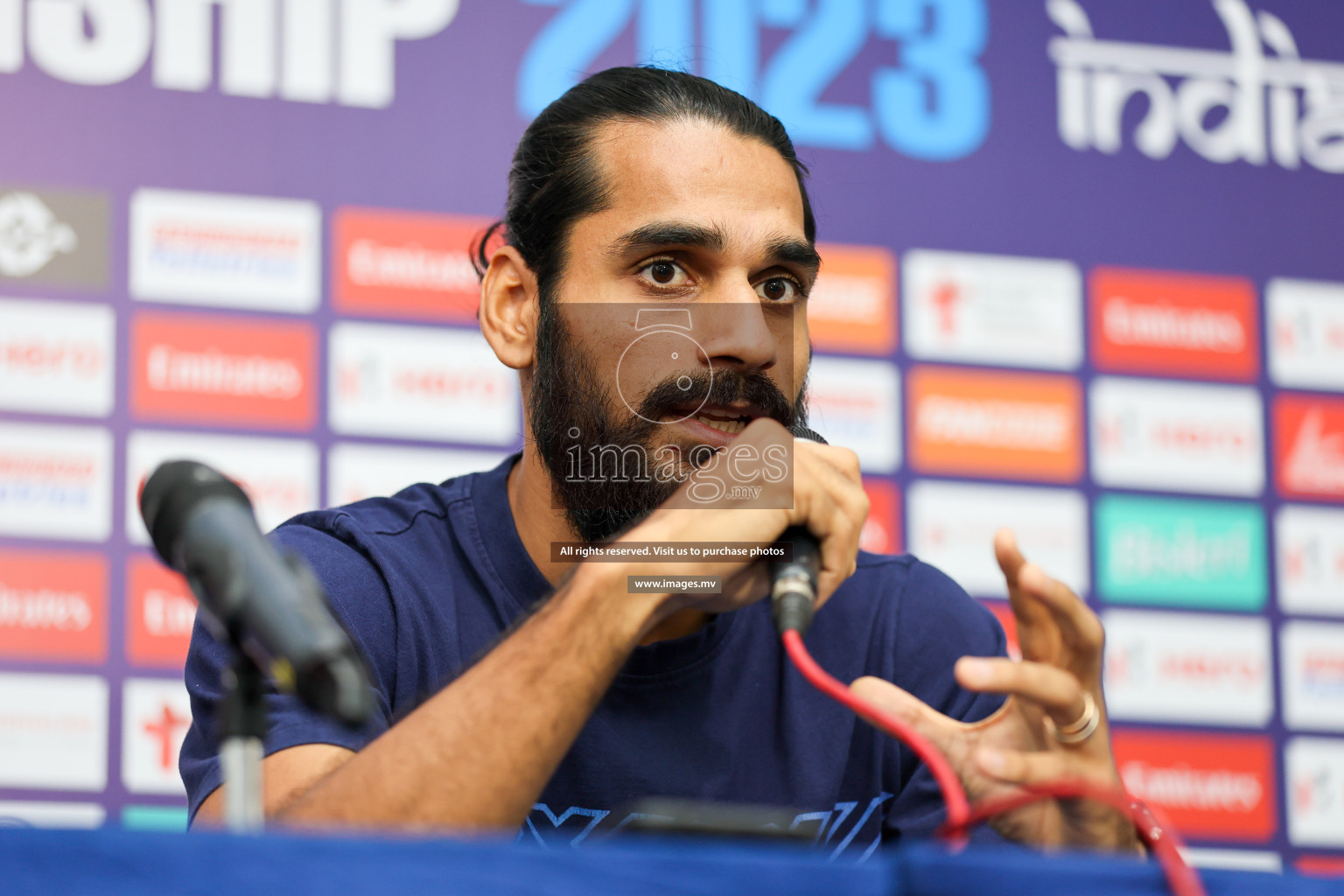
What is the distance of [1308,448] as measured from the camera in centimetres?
292

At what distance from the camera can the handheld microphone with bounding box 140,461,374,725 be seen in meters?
0.64

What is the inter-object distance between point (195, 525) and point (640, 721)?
2.77 feet

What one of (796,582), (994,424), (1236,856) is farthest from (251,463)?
(1236,856)

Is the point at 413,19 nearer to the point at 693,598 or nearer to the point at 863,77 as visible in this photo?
the point at 863,77

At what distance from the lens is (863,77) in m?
2.85

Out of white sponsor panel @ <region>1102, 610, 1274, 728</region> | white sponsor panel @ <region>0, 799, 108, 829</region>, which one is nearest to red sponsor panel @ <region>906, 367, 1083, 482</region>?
white sponsor panel @ <region>1102, 610, 1274, 728</region>

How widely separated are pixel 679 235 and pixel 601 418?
0.25m

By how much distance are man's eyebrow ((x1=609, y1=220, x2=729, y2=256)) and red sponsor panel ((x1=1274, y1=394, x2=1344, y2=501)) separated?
1.90 meters

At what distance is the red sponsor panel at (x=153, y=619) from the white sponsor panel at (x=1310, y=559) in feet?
7.58

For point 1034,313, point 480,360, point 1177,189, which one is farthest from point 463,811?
point 1177,189

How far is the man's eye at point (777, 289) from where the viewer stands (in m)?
1.64

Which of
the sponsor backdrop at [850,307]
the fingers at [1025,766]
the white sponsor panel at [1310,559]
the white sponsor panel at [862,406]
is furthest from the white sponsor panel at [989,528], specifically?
the fingers at [1025,766]

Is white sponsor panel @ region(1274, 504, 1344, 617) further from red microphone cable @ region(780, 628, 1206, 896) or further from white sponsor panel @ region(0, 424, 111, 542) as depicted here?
white sponsor panel @ region(0, 424, 111, 542)

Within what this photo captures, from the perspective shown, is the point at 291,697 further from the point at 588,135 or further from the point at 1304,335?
the point at 1304,335
